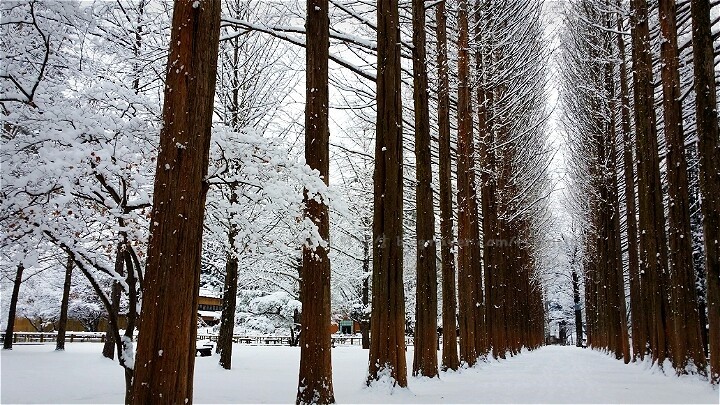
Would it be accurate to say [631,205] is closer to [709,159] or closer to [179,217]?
[709,159]

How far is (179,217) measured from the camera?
4387mm

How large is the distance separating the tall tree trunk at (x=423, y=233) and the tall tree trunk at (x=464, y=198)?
3.88 m

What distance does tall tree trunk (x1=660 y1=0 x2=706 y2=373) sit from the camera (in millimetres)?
11141

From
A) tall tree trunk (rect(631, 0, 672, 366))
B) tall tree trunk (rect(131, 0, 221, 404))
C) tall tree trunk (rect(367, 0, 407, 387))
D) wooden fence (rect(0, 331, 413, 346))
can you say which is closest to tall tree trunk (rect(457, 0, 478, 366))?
tall tree trunk (rect(631, 0, 672, 366))

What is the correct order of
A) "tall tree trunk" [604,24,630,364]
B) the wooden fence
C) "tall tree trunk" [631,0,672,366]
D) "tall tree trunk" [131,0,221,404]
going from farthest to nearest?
the wooden fence, "tall tree trunk" [604,24,630,364], "tall tree trunk" [631,0,672,366], "tall tree trunk" [131,0,221,404]

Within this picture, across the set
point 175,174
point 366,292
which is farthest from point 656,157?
point 366,292

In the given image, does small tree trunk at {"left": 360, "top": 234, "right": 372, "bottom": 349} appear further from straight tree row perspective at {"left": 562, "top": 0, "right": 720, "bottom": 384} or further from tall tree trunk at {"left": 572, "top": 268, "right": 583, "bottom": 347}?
tall tree trunk at {"left": 572, "top": 268, "right": 583, "bottom": 347}

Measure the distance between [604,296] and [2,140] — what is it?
28849mm

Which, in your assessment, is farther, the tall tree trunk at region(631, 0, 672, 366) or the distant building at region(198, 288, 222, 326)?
the distant building at region(198, 288, 222, 326)

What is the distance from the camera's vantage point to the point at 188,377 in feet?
15.2

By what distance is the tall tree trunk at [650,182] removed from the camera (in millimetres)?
13508

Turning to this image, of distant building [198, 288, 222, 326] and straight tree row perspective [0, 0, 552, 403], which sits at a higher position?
straight tree row perspective [0, 0, 552, 403]

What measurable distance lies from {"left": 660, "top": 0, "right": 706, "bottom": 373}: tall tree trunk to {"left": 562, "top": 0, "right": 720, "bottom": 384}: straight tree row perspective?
0.07 feet

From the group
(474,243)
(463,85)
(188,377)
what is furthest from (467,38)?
(188,377)
